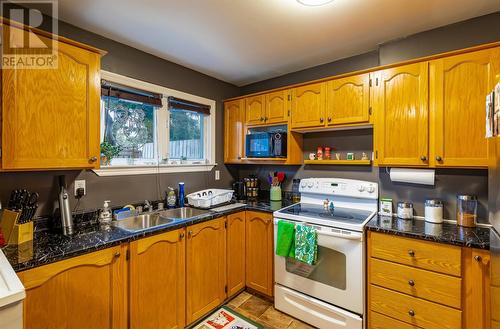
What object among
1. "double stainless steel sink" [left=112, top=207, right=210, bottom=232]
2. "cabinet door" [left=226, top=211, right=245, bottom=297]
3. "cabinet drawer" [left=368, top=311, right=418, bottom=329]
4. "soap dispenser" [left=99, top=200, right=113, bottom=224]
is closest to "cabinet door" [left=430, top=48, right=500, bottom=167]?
"cabinet drawer" [left=368, top=311, right=418, bottom=329]

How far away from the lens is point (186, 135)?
9.09ft

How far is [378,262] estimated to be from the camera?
1.74m

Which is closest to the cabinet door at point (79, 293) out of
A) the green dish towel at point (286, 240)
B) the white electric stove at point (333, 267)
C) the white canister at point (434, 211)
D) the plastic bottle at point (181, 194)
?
the plastic bottle at point (181, 194)

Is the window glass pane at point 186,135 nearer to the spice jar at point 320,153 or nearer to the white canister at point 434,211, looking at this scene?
the spice jar at point 320,153

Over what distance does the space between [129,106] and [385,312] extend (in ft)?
8.97

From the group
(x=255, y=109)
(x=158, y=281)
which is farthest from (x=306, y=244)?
(x=255, y=109)

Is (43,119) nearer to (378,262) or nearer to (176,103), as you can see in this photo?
(176,103)

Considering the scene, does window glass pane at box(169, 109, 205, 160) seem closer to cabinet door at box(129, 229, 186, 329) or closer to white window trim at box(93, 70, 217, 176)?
white window trim at box(93, 70, 217, 176)

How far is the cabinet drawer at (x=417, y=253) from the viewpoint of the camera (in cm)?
149

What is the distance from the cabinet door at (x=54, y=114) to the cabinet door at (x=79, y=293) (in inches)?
24.2

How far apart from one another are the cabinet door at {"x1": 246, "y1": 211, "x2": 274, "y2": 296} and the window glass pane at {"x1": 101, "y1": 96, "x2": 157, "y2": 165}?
120 centimetres

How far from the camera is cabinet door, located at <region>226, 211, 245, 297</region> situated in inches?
90.7

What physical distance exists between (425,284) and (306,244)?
2.63 ft

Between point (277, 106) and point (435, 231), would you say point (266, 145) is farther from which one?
point (435, 231)
